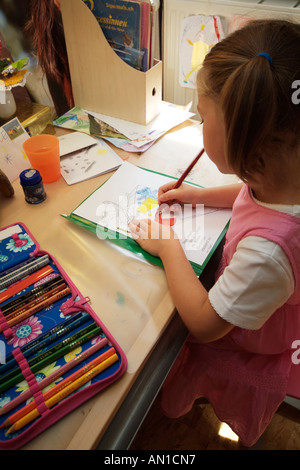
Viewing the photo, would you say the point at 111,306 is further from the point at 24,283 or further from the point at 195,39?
the point at 195,39

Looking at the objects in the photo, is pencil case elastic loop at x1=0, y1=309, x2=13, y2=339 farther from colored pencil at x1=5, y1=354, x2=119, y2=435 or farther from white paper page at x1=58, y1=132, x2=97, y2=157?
white paper page at x1=58, y1=132, x2=97, y2=157

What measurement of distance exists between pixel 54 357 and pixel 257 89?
0.48 m

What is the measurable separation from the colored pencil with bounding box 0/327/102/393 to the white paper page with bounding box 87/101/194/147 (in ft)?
1.87

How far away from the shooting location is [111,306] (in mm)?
595

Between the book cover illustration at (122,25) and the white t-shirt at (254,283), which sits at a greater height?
the book cover illustration at (122,25)

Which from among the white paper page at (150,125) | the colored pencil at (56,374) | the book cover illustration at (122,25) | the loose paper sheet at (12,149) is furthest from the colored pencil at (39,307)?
the book cover illustration at (122,25)

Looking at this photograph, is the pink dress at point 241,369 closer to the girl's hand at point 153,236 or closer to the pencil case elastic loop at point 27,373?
the girl's hand at point 153,236

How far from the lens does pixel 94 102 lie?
3.48 ft

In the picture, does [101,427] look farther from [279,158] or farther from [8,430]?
[279,158]

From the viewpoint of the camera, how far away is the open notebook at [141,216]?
69 centimetres
